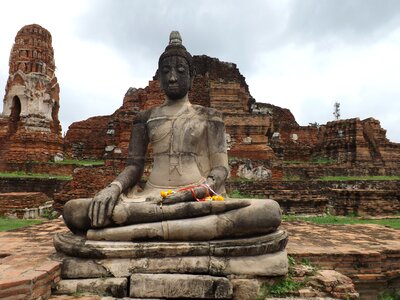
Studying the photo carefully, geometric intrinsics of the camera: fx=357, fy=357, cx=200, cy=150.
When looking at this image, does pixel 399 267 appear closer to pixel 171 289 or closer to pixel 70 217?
pixel 171 289

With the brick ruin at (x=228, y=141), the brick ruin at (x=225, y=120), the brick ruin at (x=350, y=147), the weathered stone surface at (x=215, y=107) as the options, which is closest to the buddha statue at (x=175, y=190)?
the brick ruin at (x=228, y=141)

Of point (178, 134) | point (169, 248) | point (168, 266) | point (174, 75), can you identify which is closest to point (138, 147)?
point (178, 134)

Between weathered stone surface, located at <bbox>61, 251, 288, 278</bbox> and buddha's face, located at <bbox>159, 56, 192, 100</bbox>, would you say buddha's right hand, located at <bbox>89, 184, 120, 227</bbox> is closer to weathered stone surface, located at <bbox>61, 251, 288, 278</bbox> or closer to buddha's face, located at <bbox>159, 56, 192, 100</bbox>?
weathered stone surface, located at <bbox>61, 251, 288, 278</bbox>

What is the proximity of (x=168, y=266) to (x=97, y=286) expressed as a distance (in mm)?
631

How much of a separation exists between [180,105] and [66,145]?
66.2ft

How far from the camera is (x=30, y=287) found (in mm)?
2650

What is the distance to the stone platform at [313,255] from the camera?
9.19 ft

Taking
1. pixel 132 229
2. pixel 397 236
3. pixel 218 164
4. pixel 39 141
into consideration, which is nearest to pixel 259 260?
pixel 132 229

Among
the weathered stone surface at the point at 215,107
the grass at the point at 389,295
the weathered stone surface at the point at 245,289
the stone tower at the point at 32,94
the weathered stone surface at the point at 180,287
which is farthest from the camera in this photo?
the stone tower at the point at 32,94

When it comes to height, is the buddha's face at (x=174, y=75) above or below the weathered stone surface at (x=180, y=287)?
above

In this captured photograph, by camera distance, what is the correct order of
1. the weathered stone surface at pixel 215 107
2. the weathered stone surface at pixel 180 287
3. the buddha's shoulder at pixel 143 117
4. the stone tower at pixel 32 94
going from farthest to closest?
the stone tower at pixel 32 94 < the weathered stone surface at pixel 215 107 < the buddha's shoulder at pixel 143 117 < the weathered stone surface at pixel 180 287

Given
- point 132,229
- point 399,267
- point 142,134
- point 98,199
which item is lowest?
point 399,267

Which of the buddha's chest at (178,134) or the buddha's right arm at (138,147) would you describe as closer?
the buddha's chest at (178,134)

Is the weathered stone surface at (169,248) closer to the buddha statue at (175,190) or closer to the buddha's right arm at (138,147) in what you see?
the buddha statue at (175,190)
